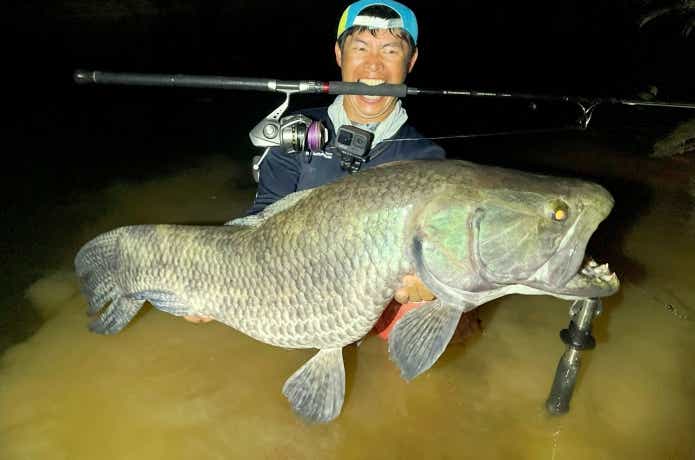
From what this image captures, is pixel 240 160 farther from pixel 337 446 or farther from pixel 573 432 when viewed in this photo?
pixel 573 432

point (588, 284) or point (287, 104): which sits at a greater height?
point (287, 104)

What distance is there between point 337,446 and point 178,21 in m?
25.5

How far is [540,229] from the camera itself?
1.56 m

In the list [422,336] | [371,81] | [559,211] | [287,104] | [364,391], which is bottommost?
[364,391]

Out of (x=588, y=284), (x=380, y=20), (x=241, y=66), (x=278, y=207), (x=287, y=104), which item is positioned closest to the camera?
(x=588, y=284)

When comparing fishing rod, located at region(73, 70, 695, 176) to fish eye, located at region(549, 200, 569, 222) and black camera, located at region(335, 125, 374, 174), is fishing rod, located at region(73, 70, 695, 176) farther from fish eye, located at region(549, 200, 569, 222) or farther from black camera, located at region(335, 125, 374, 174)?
fish eye, located at region(549, 200, 569, 222)

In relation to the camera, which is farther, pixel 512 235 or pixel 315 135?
pixel 315 135

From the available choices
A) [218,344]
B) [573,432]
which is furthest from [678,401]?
[218,344]

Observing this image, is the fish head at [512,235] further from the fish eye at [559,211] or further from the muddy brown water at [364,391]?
the muddy brown water at [364,391]

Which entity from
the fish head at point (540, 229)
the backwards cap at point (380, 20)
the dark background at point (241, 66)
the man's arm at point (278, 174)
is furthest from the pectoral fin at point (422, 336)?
the dark background at point (241, 66)

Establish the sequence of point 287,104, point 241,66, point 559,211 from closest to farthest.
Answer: point 559,211 → point 287,104 → point 241,66

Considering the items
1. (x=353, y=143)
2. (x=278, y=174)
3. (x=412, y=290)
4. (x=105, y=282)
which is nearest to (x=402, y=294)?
(x=412, y=290)

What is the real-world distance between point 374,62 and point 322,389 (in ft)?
6.04

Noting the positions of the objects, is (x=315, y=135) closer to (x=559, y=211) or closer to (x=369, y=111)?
(x=369, y=111)
